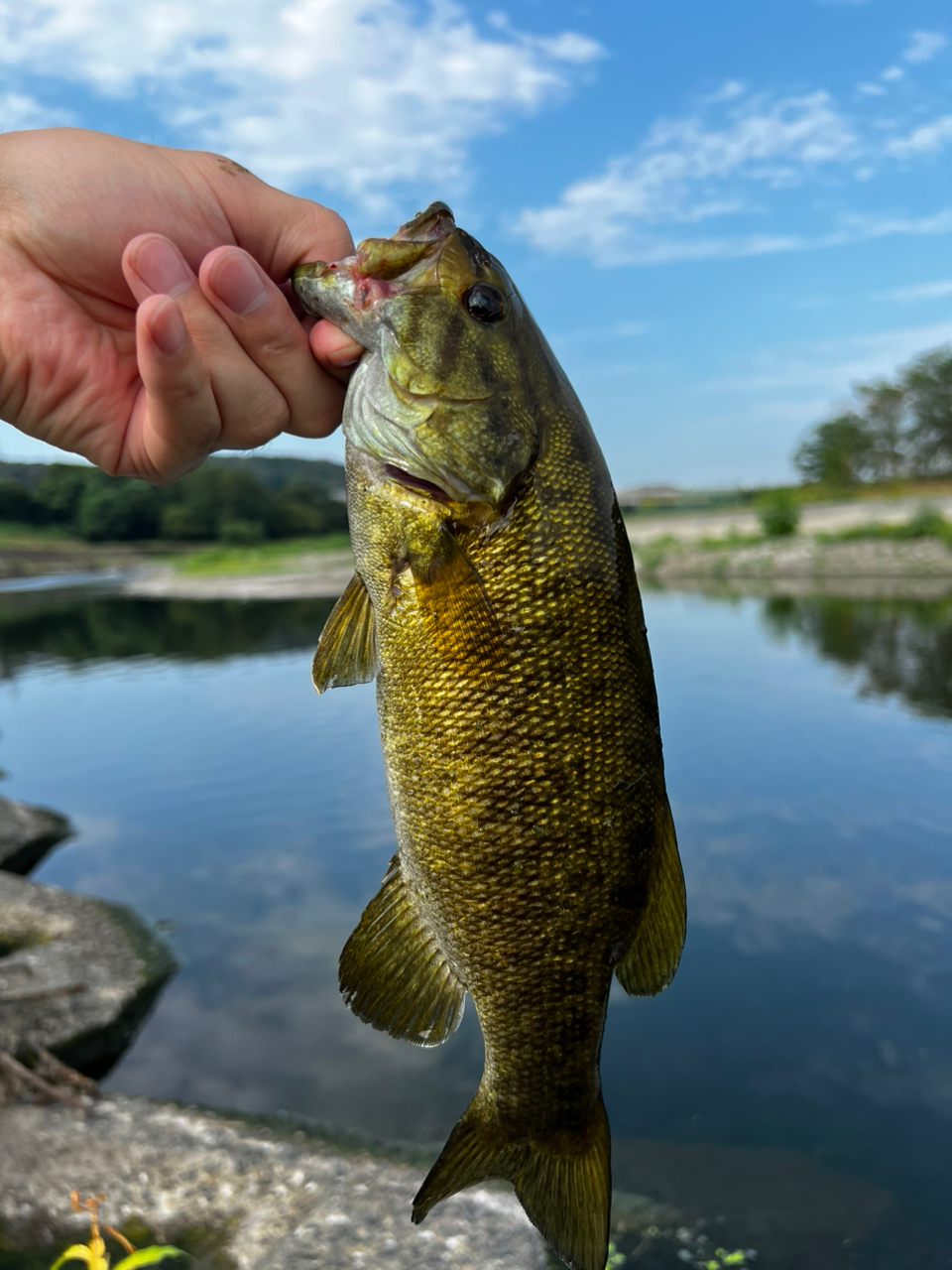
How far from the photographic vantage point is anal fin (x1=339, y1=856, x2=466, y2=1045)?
7.36 feet

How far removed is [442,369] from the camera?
206 cm

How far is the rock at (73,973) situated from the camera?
857 cm

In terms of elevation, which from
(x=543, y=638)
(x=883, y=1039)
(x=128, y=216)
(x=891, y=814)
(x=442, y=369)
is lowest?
(x=883, y=1039)

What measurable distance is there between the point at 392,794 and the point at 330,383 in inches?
46.4

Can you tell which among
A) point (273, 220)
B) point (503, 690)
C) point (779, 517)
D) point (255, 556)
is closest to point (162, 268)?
point (273, 220)

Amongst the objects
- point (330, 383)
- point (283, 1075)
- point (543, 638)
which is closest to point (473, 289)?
point (330, 383)

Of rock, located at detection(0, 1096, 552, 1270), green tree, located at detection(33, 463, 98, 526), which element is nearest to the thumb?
green tree, located at detection(33, 463, 98, 526)

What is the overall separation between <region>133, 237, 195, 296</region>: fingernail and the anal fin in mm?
1551

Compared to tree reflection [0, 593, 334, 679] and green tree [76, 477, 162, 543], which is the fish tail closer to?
green tree [76, 477, 162, 543]

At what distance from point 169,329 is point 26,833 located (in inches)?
619

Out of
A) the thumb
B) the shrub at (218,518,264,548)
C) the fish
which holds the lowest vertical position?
the fish

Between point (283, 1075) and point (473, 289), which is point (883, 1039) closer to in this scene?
point (283, 1075)

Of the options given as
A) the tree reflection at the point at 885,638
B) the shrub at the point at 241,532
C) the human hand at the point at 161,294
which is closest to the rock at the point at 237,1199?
the human hand at the point at 161,294

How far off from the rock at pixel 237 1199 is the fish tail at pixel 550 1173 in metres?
4.43
